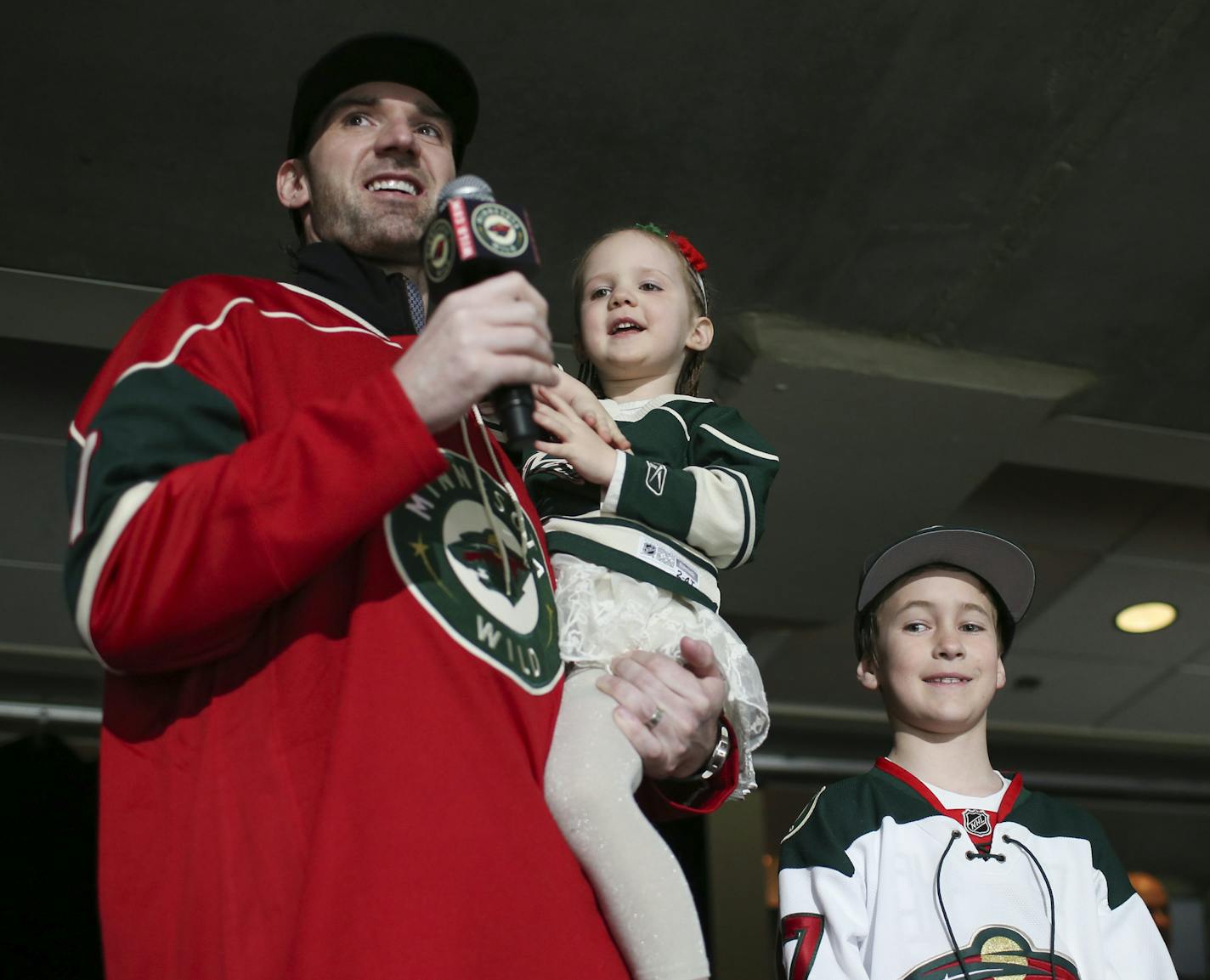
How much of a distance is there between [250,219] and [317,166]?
137 cm

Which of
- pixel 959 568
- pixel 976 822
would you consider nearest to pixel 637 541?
pixel 976 822

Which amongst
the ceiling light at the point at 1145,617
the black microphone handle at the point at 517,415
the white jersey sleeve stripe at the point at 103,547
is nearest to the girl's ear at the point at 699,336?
the black microphone handle at the point at 517,415

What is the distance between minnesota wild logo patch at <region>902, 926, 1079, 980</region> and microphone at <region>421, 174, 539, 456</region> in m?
0.98

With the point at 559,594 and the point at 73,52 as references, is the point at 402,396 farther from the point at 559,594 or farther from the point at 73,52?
the point at 73,52

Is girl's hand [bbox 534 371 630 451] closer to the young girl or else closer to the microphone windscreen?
the young girl

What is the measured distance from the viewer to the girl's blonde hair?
2078 mm

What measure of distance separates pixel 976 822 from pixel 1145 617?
348 centimetres

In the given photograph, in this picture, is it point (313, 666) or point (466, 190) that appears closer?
point (313, 666)

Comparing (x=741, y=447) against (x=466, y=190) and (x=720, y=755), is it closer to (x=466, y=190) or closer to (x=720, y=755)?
(x=720, y=755)

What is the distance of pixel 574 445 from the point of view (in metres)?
1.68

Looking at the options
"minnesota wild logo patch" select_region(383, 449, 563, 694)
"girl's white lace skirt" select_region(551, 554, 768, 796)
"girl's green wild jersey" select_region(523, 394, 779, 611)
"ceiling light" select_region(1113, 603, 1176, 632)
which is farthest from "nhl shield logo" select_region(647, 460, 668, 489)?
"ceiling light" select_region(1113, 603, 1176, 632)

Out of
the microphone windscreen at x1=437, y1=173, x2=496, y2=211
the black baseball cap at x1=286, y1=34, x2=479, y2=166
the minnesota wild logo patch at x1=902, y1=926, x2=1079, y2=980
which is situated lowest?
the minnesota wild logo patch at x1=902, y1=926, x2=1079, y2=980

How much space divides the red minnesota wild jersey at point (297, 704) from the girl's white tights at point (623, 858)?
0.05 meters

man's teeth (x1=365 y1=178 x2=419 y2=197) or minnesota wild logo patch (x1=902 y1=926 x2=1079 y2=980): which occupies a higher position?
man's teeth (x1=365 y1=178 x2=419 y2=197)
